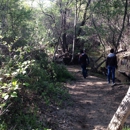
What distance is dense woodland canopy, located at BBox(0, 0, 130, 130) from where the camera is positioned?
19.1 ft

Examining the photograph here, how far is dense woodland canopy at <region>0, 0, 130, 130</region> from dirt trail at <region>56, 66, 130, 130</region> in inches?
26.9

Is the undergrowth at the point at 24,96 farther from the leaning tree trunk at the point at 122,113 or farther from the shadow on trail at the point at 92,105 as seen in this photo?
the leaning tree trunk at the point at 122,113

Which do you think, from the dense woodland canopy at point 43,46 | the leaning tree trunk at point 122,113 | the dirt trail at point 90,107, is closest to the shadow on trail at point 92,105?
the dirt trail at point 90,107

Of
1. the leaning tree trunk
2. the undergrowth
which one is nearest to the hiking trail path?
the undergrowth

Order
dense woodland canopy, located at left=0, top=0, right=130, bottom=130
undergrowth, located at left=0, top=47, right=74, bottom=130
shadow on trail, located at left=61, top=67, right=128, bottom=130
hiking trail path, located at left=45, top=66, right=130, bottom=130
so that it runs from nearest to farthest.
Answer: undergrowth, located at left=0, top=47, right=74, bottom=130, dense woodland canopy, located at left=0, top=0, right=130, bottom=130, hiking trail path, located at left=45, top=66, right=130, bottom=130, shadow on trail, located at left=61, top=67, right=128, bottom=130

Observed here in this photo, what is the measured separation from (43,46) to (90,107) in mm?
6502

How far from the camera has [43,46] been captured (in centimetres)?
1395

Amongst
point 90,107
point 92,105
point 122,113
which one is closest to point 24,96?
point 90,107

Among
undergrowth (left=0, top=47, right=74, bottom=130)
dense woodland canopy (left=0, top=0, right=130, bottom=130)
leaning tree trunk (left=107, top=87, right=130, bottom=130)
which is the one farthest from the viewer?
dense woodland canopy (left=0, top=0, right=130, bottom=130)

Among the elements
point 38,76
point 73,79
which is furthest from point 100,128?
point 73,79

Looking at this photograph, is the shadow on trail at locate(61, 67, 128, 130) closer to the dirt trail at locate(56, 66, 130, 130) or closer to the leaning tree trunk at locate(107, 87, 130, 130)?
the dirt trail at locate(56, 66, 130, 130)

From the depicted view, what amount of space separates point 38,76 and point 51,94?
38.4 inches

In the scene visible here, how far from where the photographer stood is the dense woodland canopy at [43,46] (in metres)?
5.84

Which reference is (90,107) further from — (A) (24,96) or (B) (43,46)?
(B) (43,46)
